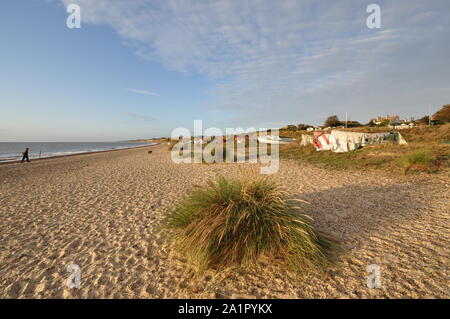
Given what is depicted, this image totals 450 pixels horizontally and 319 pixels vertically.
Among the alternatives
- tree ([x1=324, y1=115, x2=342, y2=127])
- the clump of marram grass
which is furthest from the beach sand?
tree ([x1=324, y1=115, x2=342, y2=127])

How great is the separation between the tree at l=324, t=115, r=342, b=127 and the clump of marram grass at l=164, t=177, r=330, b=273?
2444 inches

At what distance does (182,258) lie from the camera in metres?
2.96

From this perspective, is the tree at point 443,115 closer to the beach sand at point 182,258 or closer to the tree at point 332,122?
the tree at point 332,122

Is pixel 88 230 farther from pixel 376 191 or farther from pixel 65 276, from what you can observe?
pixel 376 191

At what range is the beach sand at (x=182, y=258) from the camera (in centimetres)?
229

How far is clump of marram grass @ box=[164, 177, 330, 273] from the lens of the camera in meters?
2.57

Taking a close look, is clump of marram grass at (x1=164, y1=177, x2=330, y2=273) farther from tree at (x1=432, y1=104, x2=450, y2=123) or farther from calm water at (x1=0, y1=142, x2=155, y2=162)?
tree at (x1=432, y1=104, x2=450, y2=123)

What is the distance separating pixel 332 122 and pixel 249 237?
6327 cm

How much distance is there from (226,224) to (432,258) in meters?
2.98

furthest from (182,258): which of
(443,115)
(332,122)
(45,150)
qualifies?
(45,150)

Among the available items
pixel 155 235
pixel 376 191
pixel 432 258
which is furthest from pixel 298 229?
pixel 376 191

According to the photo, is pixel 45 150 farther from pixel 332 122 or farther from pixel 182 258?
pixel 332 122

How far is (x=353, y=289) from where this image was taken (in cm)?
220

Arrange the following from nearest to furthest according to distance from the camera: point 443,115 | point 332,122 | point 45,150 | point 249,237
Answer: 1. point 249,237
2. point 443,115
3. point 45,150
4. point 332,122
